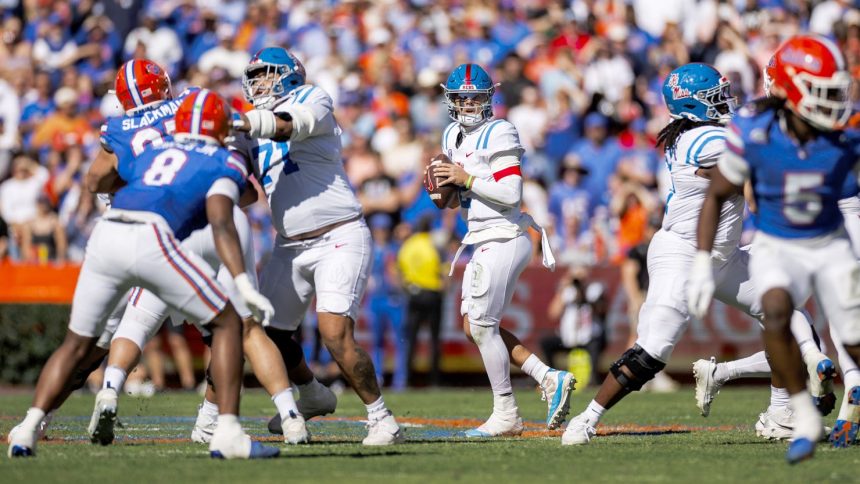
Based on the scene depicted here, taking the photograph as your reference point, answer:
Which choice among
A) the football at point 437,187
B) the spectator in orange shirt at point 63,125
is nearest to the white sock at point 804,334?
the football at point 437,187

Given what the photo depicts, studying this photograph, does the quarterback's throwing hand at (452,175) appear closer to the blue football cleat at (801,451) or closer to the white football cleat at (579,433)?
the white football cleat at (579,433)

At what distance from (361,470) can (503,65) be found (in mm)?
12512

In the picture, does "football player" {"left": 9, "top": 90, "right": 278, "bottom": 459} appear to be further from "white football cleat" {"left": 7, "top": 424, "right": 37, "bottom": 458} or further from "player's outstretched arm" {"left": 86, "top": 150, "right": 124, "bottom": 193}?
"player's outstretched arm" {"left": 86, "top": 150, "right": 124, "bottom": 193}

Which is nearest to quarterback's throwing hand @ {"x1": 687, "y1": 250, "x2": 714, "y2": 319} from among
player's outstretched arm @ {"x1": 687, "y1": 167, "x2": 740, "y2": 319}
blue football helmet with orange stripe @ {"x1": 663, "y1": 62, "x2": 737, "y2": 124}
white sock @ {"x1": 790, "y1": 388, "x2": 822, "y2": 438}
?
player's outstretched arm @ {"x1": 687, "y1": 167, "x2": 740, "y2": 319}

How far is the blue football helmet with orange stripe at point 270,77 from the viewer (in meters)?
8.20

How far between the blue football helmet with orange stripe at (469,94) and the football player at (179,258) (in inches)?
85.6

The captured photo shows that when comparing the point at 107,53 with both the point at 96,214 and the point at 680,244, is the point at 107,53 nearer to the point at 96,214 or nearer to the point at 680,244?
the point at 96,214

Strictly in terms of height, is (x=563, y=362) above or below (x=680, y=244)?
below

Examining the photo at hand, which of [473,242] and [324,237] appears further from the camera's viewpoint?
[473,242]

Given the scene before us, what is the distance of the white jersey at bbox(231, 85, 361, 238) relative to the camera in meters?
8.14

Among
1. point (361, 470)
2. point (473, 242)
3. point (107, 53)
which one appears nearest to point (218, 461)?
point (361, 470)

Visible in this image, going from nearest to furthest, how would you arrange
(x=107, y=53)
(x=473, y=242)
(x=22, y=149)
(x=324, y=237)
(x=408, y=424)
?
(x=324, y=237) → (x=473, y=242) → (x=408, y=424) → (x=22, y=149) → (x=107, y=53)

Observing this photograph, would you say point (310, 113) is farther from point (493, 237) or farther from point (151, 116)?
point (493, 237)

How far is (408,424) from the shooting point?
9.80m
